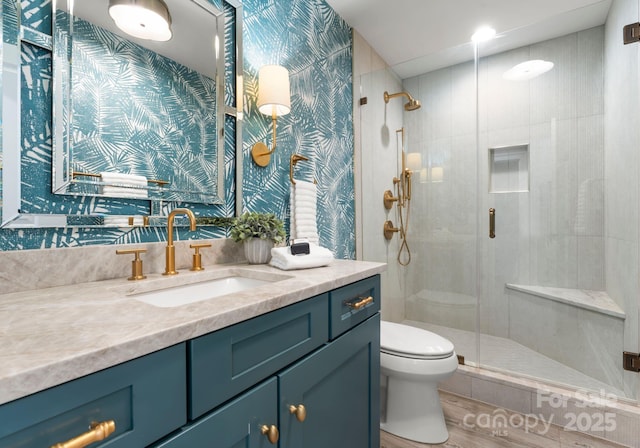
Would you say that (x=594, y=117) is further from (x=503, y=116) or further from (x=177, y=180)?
(x=177, y=180)

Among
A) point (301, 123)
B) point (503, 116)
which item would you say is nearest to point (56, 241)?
point (301, 123)

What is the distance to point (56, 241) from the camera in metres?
0.89

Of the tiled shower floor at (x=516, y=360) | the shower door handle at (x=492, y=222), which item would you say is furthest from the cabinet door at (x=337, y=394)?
the shower door handle at (x=492, y=222)

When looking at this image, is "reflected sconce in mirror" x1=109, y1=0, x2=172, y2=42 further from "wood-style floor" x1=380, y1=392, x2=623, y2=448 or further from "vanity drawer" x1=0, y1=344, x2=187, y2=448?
"wood-style floor" x1=380, y1=392, x2=623, y2=448

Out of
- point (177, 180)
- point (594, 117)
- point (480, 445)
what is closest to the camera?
point (177, 180)

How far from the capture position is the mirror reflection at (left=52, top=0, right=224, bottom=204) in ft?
3.03

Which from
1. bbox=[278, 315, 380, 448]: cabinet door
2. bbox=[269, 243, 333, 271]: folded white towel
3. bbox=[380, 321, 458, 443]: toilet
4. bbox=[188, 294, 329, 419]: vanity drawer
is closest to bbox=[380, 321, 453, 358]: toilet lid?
bbox=[380, 321, 458, 443]: toilet

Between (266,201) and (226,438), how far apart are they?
112cm

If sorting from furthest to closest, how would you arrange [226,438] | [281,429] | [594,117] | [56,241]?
[594,117]
[56,241]
[281,429]
[226,438]

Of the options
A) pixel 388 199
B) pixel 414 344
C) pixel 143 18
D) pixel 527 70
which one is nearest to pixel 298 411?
pixel 414 344

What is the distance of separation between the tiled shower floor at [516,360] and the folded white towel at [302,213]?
141cm

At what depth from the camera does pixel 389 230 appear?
2.61m

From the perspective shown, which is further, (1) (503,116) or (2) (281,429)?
(1) (503,116)

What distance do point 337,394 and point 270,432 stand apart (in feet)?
1.12
